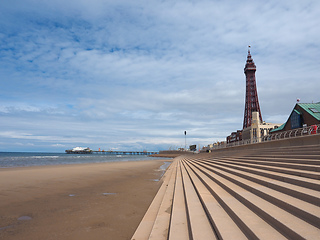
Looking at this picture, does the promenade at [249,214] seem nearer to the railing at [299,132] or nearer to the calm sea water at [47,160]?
the railing at [299,132]

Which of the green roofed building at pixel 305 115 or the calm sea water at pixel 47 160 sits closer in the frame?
the green roofed building at pixel 305 115

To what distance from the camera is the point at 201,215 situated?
4.49 metres

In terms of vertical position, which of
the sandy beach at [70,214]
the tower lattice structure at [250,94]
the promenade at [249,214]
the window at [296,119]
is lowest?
the sandy beach at [70,214]

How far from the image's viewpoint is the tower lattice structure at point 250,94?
80725 millimetres

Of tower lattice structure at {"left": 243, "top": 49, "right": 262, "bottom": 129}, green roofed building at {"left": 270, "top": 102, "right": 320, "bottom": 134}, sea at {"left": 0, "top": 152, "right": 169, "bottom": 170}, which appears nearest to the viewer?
green roofed building at {"left": 270, "top": 102, "right": 320, "bottom": 134}

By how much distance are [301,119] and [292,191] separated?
95.4 ft

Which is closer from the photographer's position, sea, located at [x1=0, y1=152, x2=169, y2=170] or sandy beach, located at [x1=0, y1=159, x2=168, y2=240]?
sandy beach, located at [x1=0, y1=159, x2=168, y2=240]

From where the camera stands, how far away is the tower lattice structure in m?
80.7

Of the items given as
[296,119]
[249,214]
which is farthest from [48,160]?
[249,214]

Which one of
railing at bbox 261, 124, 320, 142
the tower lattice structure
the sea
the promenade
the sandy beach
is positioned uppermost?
the tower lattice structure

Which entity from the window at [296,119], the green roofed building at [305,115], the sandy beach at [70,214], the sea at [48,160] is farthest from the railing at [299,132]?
the sea at [48,160]

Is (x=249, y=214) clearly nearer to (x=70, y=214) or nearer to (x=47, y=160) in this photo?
(x=70, y=214)

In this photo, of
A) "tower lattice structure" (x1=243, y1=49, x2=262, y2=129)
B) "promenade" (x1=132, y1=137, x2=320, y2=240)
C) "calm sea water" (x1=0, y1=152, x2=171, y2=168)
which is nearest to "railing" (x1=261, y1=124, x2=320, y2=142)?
"promenade" (x1=132, y1=137, x2=320, y2=240)

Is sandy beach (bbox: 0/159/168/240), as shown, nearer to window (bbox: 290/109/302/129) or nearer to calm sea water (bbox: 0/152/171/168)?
calm sea water (bbox: 0/152/171/168)
